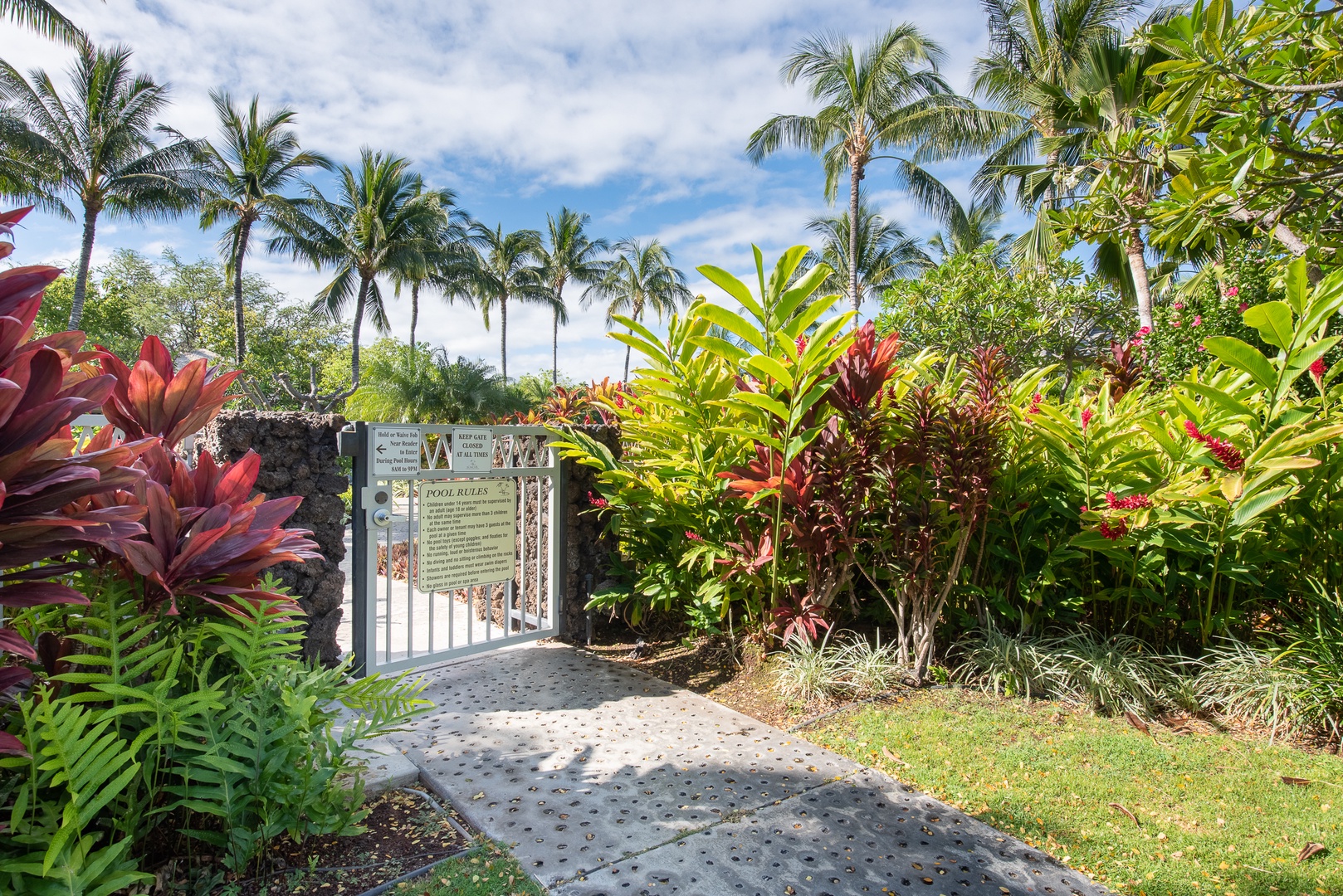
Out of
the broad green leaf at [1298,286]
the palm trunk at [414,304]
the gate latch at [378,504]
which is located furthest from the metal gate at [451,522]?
the palm trunk at [414,304]

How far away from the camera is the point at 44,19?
15.7 m

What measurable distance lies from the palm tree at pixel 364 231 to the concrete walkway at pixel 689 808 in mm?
27598

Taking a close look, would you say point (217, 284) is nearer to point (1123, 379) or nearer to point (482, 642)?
point (482, 642)

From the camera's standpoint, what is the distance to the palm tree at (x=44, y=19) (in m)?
15.3

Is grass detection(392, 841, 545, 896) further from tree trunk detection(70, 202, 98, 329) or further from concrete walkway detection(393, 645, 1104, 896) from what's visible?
tree trunk detection(70, 202, 98, 329)

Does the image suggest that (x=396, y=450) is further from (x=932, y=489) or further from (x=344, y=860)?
(x=932, y=489)

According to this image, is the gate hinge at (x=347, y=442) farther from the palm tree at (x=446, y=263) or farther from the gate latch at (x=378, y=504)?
the palm tree at (x=446, y=263)

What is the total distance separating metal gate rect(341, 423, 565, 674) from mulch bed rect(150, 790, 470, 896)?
1.25 metres

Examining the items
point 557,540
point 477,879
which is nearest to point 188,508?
point 477,879

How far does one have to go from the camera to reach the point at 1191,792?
9.64ft

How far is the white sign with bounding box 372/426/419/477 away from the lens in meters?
4.09

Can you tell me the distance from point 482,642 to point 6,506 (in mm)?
3452

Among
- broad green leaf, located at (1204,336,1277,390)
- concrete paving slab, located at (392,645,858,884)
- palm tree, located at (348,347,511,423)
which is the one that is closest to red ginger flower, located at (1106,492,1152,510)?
broad green leaf, located at (1204,336,1277,390)

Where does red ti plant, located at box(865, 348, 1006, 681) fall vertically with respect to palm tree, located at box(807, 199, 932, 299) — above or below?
below
